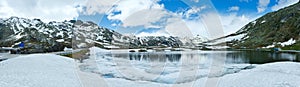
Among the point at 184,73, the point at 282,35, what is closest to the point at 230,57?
the point at 184,73

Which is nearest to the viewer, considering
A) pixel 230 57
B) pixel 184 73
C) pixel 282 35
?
pixel 184 73

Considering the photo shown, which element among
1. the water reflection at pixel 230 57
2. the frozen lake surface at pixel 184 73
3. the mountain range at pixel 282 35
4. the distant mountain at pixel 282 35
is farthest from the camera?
the distant mountain at pixel 282 35

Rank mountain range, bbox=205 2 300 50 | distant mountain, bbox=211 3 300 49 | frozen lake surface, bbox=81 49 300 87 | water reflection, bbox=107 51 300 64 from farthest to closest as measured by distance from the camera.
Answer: distant mountain, bbox=211 3 300 49 → mountain range, bbox=205 2 300 50 → water reflection, bbox=107 51 300 64 → frozen lake surface, bbox=81 49 300 87

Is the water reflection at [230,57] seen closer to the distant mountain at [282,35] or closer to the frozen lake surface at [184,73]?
the frozen lake surface at [184,73]

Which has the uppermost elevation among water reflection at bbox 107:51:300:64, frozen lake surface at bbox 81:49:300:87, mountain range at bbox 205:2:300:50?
mountain range at bbox 205:2:300:50

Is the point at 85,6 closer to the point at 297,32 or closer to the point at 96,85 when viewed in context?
the point at 96,85

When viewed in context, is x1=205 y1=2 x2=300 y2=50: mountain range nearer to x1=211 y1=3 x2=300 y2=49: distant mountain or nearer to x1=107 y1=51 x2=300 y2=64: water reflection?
x1=211 y1=3 x2=300 y2=49: distant mountain

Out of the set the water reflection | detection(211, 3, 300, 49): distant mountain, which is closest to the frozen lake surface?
the water reflection

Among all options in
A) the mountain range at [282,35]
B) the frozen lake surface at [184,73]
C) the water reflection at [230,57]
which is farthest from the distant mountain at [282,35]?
the frozen lake surface at [184,73]

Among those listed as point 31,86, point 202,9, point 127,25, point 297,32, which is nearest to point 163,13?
point 127,25

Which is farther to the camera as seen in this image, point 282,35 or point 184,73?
point 282,35

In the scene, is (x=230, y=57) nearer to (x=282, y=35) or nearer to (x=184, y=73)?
(x=184, y=73)

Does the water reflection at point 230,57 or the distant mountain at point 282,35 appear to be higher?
the distant mountain at point 282,35

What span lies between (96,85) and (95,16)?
374 cm
